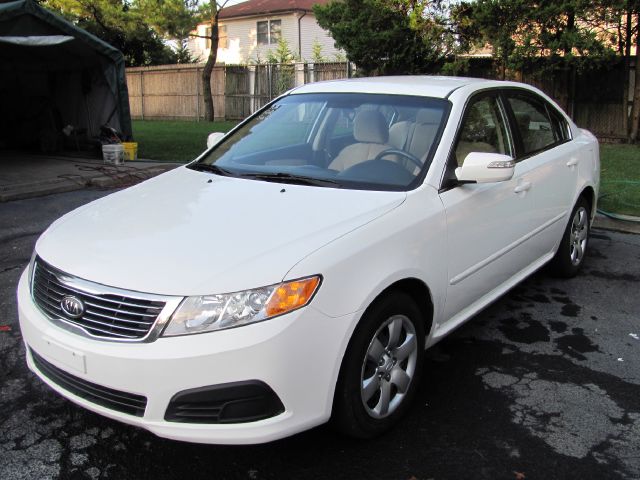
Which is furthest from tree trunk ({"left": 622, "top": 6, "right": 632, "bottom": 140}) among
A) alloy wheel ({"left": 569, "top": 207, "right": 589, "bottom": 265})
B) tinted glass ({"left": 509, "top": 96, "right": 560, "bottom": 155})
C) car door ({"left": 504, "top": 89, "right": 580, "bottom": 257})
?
tinted glass ({"left": 509, "top": 96, "right": 560, "bottom": 155})

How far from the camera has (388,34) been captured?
1609 centimetres

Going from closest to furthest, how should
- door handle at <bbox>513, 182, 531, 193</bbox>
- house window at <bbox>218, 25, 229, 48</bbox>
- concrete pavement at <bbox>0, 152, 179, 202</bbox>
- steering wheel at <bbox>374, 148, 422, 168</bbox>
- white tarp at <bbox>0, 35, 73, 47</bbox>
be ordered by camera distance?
1. steering wheel at <bbox>374, 148, 422, 168</bbox>
2. door handle at <bbox>513, 182, 531, 193</bbox>
3. concrete pavement at <bbox>0, 152, 179, 202</bbox>
4. white tarp at <bbox>0, 35, 73, 47</bbox>
5. house window at <bbox>218, 25, 229, 48</bbox>

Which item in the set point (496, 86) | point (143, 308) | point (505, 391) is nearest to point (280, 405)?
point (143, 308)

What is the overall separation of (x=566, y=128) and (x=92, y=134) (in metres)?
11.3

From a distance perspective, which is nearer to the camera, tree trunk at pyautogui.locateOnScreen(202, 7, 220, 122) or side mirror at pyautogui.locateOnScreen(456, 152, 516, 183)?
side mirror at pyautogui.locateOnScreen(456, 152, 516, 183)

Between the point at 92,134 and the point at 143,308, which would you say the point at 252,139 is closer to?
the point at 143,308

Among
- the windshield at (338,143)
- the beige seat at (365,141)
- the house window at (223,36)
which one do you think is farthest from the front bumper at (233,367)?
the house window at (223,36)

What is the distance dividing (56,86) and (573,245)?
12.9 metres

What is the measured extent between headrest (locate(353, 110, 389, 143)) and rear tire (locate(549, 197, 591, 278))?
83.2 inches

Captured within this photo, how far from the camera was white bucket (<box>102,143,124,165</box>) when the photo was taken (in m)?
11.4

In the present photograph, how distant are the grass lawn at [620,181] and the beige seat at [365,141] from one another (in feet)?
15.5

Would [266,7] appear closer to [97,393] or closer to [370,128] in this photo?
[370,128]

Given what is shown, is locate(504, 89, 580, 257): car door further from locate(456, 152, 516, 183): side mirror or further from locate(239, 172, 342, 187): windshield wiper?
locate(239, 172, 342, 187): windshield wiper

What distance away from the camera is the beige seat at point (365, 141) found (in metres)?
3.71
